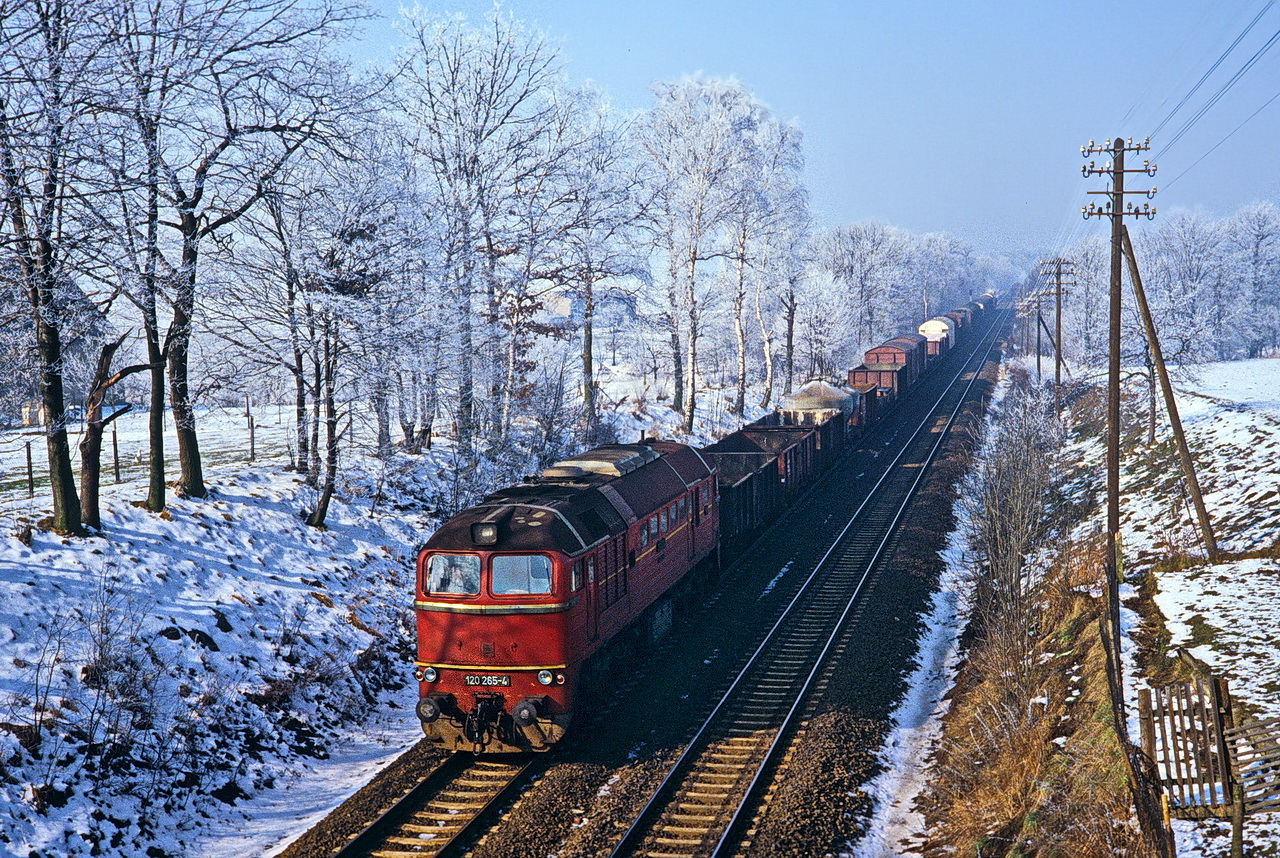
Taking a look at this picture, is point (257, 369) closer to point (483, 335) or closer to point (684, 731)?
point (483, 335)

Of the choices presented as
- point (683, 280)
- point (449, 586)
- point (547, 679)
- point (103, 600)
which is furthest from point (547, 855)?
point (683, 280)

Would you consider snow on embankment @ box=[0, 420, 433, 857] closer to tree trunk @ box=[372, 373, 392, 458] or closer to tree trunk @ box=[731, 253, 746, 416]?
tree trunk @ box=[372, 373, 392, 458]

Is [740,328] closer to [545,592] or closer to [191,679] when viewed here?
[545,592]

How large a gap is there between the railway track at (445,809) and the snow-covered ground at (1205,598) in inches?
172

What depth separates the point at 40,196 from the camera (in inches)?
439

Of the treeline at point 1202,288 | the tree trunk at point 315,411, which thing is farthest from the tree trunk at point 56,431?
the treeline at point 1202,288

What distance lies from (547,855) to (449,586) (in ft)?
12.3

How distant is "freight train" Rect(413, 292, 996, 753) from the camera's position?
12.4 metres

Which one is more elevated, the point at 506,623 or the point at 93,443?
the point at 93,443

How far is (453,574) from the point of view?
12.6 m

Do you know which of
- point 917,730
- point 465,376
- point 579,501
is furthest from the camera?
point 465,376

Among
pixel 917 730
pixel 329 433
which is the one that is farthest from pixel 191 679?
pixel 917 730

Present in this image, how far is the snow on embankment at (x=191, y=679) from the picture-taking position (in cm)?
1039

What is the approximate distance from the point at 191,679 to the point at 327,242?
28.9ft
